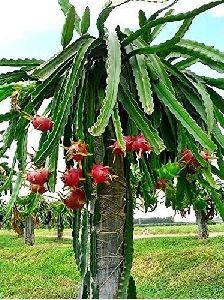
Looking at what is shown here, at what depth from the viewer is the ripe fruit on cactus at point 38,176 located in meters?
1.56

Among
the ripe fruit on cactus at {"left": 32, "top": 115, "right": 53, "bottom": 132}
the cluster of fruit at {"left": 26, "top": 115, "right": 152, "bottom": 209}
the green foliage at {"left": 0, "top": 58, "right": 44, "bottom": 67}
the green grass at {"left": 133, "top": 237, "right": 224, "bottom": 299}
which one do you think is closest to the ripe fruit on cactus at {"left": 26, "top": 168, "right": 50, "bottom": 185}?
the cluster of fruit at {"left": 26, "top": 115, "right": 152, "bottom": 209}

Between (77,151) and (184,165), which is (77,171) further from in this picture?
(184,165)

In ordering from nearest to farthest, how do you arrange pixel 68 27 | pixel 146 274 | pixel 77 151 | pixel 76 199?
pixel 77 151 < pixel 76 199 < pixel 68 27 < pixel 146 274

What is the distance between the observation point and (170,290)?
672 centimetres

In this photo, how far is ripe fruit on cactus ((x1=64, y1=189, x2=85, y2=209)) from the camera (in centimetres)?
160

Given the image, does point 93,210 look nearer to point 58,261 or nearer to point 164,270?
point 164,270

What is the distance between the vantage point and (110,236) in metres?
1.81

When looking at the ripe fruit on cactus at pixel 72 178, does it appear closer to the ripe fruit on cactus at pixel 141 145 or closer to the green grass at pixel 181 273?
the ripe fruit on cactus at pixel 141 145

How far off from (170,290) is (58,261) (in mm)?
3208

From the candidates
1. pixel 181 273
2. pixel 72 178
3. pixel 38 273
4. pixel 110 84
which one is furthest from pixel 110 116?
pixel 38 273

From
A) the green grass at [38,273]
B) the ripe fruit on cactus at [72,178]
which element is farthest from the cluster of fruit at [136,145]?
the green grass at [38,273]

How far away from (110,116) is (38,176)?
0.85 feet

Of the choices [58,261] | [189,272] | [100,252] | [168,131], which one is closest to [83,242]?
[100,252]

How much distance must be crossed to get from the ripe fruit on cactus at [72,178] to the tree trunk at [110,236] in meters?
0.24
